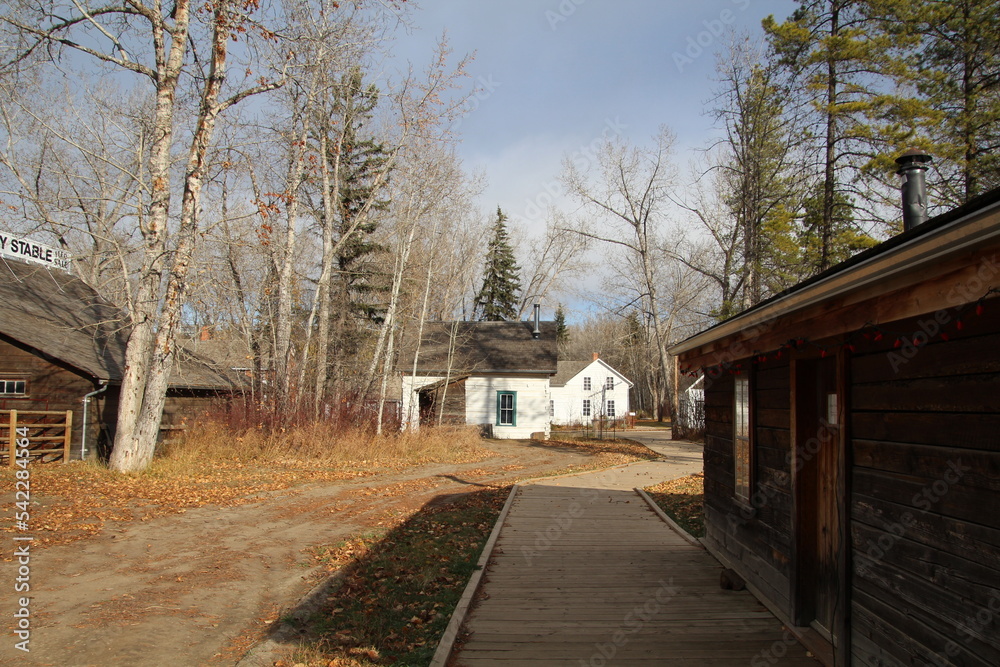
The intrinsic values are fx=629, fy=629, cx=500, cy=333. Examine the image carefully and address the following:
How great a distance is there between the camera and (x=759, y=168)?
2052 centimetres

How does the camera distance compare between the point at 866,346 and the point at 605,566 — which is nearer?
the point at 866,346

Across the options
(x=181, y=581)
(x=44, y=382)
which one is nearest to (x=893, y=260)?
(x=181, y=581)

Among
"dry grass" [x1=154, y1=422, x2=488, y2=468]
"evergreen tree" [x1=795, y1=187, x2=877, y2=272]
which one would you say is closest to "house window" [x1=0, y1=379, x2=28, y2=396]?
"dry grass" [x1=154, y1=422, x2=488, y2=468]

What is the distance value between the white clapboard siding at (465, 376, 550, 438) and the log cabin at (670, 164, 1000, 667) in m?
24.9

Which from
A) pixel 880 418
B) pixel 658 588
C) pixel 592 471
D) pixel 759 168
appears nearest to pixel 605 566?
pixel 658 588

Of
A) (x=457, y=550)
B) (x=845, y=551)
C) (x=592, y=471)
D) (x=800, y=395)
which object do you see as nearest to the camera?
(x=845, y=551)

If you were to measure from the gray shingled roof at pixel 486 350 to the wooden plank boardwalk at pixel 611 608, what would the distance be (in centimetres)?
2056

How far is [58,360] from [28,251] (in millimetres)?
4741

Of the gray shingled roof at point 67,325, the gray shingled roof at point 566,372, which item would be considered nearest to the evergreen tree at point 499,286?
the gray shingled roof at point 566,372

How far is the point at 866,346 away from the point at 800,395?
1.37m

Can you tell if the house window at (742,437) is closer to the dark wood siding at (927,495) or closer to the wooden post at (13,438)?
the dark wood siding at (927,495)

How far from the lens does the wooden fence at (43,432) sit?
14.9m

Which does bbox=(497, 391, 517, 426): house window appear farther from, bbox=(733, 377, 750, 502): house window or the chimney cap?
→ the chimney cap

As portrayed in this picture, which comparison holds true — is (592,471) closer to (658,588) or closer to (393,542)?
(393,542)
